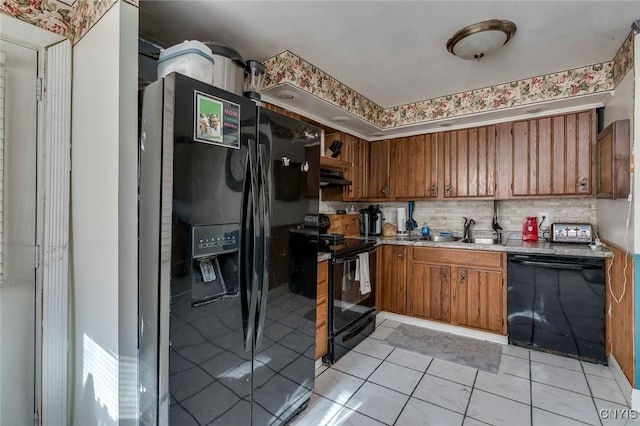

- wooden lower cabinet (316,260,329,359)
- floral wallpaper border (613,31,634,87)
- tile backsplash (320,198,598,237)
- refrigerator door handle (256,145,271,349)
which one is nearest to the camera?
refrigerator door handle (256,145,271,349)

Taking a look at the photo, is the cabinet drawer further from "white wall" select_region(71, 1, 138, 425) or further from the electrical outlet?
"white wall" select_region(71, 1, 138, 425)

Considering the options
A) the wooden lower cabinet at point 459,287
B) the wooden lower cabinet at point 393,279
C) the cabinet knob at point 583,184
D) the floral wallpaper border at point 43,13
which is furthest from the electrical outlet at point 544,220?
the floral wallpaper border at point 43,13

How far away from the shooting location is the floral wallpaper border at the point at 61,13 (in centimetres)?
151

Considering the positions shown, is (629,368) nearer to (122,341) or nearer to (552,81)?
(552,81)

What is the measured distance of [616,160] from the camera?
2131 millimetres

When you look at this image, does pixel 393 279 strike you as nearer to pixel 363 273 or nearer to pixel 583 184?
pixel 363 273

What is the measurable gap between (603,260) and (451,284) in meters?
1.23

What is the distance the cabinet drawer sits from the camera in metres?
2.95

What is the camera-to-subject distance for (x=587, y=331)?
100 inches

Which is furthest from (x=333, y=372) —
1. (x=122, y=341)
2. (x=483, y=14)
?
(x=483, y=14)

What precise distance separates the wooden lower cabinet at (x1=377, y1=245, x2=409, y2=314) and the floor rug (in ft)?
0.98

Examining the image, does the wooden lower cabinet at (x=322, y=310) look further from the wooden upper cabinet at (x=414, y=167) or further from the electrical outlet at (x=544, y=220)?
the electrical outlet at (x=544, y=220)

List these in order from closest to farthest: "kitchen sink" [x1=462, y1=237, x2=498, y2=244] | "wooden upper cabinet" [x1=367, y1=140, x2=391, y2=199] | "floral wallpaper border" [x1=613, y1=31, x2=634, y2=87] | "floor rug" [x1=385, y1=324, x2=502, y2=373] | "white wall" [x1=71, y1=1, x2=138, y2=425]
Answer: "white wall" [x1=71, y1=1, x2=138, y2=425] < "floral wallpaper border" [x1=613, y1=31, x2=634, y2=87] < "floor rug" [x1=385, y1=324, x2=502, y2=373] < "kitchen sink" [x1=462, y1=237, x2=498, y2=244] < "wooden upper cabinet" [x1=367, y1=140, x2=391, y2=199]

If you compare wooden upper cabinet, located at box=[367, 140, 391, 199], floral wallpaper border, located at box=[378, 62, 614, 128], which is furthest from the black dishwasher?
wooden upper cabinet, located at box=[367, 140, 391, 199]
